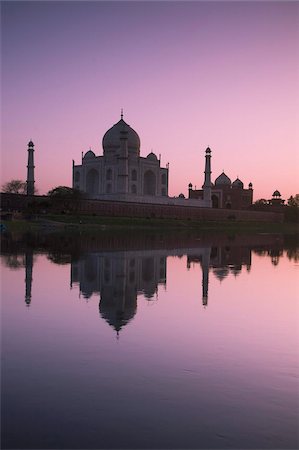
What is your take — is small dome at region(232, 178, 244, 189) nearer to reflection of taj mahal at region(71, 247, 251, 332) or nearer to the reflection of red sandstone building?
the reflection of red sandstone building

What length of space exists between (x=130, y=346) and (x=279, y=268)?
34.6 feet

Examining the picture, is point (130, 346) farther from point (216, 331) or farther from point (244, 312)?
point (244, 312)

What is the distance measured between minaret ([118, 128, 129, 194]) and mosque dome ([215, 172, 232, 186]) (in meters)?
22.5

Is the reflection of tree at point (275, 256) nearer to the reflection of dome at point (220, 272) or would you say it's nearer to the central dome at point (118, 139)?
the reflection of dome at point (220, 272)

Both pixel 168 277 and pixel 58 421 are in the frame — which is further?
pixel 168 277

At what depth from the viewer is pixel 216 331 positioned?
686cm

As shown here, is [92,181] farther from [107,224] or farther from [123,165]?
[107,224]

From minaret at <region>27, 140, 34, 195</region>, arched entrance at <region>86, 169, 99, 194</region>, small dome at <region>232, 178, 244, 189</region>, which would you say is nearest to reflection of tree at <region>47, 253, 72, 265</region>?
minaret at <region>27, 140, 34, 195</region>

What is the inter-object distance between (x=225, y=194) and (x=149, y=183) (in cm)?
1443

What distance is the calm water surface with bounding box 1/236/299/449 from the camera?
3658 millimetres

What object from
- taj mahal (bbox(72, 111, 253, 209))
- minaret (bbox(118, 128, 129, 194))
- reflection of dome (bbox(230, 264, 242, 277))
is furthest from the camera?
taj mahal (bbox(72, 111, 253, 209))

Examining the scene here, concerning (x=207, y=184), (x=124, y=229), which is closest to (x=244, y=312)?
(x=124, y=229)

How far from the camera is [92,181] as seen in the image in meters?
58.9

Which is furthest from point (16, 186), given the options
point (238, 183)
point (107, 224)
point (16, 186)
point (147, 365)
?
point (147, 365)
